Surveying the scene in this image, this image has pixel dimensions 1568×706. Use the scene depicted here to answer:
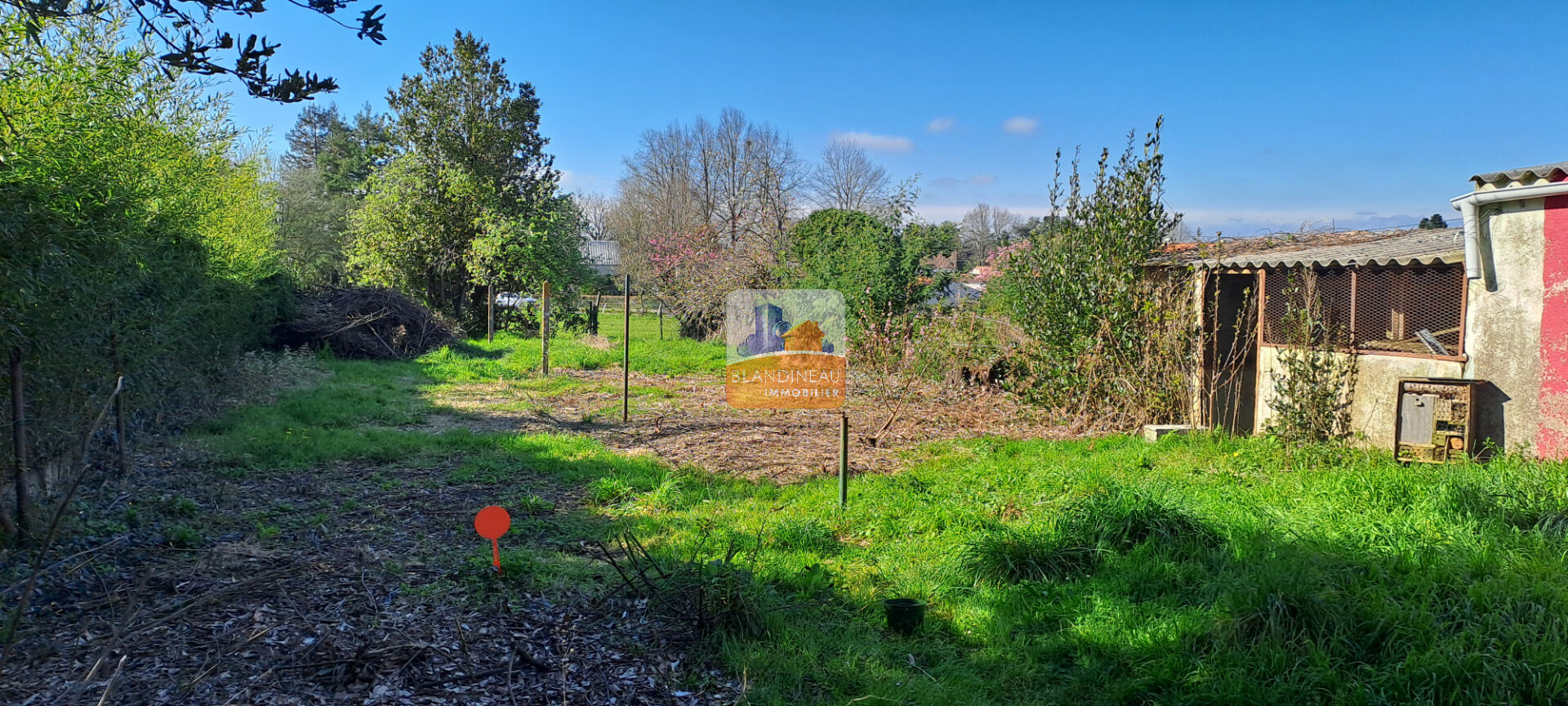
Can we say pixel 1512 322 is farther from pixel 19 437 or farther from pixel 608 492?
pixel 19 437

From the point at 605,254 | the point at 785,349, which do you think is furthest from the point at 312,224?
the point at 785,349

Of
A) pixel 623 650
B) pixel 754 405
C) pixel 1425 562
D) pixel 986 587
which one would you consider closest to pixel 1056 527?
pixel 986 587

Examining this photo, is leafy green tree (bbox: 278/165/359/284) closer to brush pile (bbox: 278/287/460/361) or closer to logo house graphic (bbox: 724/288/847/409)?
brush pile (bbox: 278/287/460/361)

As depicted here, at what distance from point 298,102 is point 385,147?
18668 mm

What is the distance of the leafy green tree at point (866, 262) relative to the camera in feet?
40.9

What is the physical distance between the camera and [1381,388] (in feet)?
21.0

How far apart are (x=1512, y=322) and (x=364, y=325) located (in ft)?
53.3

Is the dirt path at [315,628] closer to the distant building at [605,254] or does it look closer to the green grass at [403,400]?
the green grass at [403,400]

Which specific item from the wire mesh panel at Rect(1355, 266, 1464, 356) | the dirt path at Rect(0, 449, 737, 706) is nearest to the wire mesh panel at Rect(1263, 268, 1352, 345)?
the wire mesh panel at Rect(1355, 266, 1464, 356)

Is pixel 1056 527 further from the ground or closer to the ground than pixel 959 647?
further from the ground

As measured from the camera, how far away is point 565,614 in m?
3.79

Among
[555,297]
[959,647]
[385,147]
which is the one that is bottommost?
[959,647]

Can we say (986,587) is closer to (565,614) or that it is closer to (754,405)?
(565,614)

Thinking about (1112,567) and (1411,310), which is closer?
(1112,567)
